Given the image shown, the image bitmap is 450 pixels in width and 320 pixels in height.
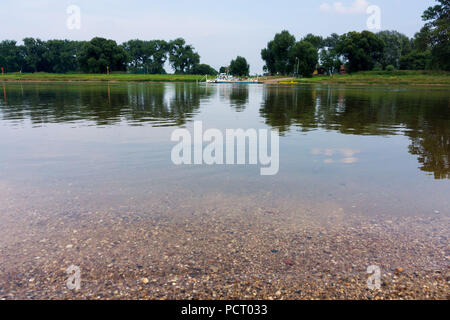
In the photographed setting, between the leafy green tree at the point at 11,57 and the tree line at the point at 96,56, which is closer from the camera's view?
the tree line at the point at 96,56

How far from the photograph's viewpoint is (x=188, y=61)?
179 metres

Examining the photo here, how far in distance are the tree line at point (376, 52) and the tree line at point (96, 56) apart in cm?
4753

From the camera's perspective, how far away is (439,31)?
9250 centimetres

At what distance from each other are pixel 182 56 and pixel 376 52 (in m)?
95.3

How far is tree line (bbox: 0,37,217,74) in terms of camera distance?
149m

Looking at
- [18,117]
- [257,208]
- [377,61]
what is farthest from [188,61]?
[257,208]

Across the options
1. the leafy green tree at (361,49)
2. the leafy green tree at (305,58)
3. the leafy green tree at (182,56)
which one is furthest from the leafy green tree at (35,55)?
the leafy green tree at (361,49)

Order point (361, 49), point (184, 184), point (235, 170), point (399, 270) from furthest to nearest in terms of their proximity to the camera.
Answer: point (361, 49) < point (235, 170) < point (184, 184) < point (399, 270)

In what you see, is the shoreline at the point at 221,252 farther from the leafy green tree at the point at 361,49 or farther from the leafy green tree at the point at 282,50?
the leafy green tree at the point at 282,50

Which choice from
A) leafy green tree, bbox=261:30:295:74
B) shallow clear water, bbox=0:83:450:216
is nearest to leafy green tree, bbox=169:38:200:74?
leafy green tree, bbox=261:30:295:74

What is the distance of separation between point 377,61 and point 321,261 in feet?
500

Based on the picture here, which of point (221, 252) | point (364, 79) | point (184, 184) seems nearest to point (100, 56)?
point (364, 79)

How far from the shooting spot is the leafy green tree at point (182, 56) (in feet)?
580

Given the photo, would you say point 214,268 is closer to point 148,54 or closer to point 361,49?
point 361,49
